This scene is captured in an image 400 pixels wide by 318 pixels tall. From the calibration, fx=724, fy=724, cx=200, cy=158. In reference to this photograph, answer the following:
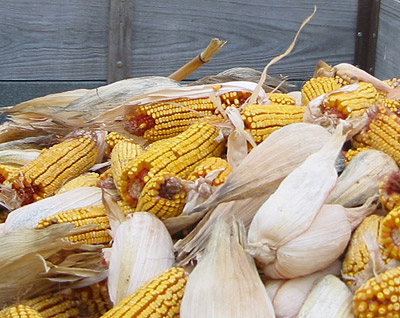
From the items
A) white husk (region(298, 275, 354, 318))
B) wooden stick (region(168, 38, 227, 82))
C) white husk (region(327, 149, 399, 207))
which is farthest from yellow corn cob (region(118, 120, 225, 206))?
wooden stick (region(168, 38, 227, 82))

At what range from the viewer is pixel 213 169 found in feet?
5.09

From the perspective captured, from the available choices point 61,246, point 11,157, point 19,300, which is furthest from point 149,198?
point 11,157

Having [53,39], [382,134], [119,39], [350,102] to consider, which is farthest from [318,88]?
[53,39]

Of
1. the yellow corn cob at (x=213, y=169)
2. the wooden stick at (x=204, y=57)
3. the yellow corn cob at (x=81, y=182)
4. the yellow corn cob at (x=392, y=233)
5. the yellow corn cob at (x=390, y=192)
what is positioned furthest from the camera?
the wooden stick at (x=204, y=57)

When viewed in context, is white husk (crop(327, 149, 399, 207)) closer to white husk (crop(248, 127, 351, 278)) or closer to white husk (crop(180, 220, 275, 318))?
white husk (crop(248, 127, 351, 278))

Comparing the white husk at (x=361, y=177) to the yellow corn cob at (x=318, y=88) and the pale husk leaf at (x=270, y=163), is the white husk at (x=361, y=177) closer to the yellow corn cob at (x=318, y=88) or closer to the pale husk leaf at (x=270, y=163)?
the pale husk leaf at (x=270, y=163)

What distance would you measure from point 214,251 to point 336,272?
0.25m

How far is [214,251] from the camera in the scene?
1.34 metres

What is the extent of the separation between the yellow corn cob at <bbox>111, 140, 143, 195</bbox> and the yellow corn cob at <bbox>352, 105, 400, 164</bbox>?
0.53 m

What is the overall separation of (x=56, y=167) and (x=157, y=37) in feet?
6.60

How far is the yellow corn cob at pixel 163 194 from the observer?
59.7 inches

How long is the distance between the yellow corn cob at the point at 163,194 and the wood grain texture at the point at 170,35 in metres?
2.37

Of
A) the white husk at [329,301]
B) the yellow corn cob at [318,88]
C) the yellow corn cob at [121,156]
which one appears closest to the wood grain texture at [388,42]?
the yellow corn cob at [318,88]

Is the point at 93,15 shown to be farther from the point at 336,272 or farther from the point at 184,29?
the point at 336,272
